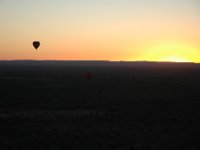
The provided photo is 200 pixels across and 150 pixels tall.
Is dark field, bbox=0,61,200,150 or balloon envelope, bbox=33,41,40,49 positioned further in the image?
balloon envelope, bbox=33,41,40,49

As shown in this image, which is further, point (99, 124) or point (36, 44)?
point (36, 44)

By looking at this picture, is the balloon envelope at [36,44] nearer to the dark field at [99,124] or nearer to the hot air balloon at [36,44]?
the hot air balloon at [36,44]

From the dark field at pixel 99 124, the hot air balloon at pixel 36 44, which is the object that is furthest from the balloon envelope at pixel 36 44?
the dark field at pixel 99 124

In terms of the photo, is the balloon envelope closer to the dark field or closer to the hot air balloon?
the hot air balloon

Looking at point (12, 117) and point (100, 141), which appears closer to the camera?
point (100, 141)

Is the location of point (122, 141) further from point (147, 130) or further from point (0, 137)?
point (0, 137)

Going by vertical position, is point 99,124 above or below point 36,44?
below

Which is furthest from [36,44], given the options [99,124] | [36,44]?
[99,124]

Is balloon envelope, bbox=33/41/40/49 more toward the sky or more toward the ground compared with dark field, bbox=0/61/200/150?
more toward the sky

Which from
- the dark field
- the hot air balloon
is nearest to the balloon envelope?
the hot air balloon

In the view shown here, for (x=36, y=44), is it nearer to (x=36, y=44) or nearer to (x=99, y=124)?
(x=36, y=44)

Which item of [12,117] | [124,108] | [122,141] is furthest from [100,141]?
[124,108]
